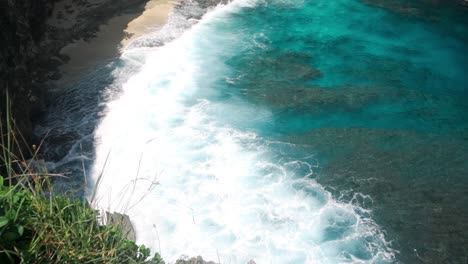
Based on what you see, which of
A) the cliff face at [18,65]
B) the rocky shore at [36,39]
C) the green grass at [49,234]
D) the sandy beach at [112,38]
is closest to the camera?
the green grass at [49,234]

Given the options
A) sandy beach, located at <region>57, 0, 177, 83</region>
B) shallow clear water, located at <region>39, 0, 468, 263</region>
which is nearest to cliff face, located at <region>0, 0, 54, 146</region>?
shallow clear water, located at <region>39, 0, 468, 263</region>

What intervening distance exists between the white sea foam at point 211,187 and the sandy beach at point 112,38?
162 centimetres

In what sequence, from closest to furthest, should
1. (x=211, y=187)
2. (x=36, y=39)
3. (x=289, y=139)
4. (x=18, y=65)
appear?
(x=211, y=187), (x=18, y=65), (x=289, y=139), (x=36, y=39)

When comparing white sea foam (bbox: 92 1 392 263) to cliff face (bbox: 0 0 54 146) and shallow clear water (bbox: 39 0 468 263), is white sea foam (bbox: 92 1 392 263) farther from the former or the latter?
cliff face (bbox: 0 0 54 146)

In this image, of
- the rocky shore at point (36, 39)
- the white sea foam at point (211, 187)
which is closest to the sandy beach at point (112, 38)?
the rocky shore at point (36, 39)

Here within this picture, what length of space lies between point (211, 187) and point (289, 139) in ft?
8.77

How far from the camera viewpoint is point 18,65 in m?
10.7

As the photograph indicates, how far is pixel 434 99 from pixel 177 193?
8346mm

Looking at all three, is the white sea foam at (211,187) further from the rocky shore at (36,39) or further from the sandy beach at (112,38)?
the rocky shore at (36,39)

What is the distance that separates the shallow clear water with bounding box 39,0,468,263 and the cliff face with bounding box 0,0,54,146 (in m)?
1.08

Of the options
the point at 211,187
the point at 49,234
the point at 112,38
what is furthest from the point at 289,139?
the point at 49,234

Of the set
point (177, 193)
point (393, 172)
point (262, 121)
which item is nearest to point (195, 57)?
point (262, 121)

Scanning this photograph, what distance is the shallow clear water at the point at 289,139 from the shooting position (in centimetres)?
881

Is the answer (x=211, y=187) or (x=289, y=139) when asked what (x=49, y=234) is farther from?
(x=289, y=139)
